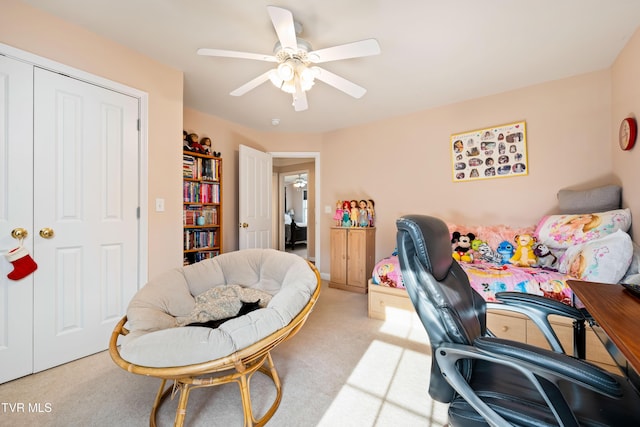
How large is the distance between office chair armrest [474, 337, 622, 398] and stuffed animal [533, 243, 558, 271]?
Answer: 6.71 feet

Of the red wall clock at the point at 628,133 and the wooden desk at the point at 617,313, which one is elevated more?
the red wall clock at the point at 628,133

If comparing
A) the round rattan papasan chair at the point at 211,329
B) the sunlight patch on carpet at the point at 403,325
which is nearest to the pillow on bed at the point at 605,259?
the sunlight patch on carpet at the point at 403,325

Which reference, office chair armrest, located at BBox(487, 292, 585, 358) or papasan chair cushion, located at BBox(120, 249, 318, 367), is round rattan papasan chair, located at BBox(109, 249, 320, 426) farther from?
office chair armrest, located at BBox(487, 292, 585, 358)

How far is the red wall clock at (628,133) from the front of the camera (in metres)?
1.84

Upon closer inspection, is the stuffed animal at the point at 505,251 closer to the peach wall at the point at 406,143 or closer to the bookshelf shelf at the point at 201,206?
the peach wall at the point at 406,143

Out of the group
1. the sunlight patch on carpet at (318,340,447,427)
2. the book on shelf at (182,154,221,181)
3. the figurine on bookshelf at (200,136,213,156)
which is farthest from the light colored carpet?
the figurine on bookshelf at (200,136,213,156)

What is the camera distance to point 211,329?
100 centimetres

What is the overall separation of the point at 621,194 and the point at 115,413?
3.91 m

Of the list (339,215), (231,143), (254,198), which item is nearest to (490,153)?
(339,215)

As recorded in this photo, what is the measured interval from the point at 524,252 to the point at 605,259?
0.67 metres

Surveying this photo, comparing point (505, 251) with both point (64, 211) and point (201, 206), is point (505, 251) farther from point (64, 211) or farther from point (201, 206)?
point (64, 211)

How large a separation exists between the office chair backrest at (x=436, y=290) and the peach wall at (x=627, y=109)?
191cm

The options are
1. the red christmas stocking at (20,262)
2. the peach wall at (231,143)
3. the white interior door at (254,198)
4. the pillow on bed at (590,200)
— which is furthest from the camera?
the white interior door at (254,198)

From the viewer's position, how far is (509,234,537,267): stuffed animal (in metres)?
2.26
